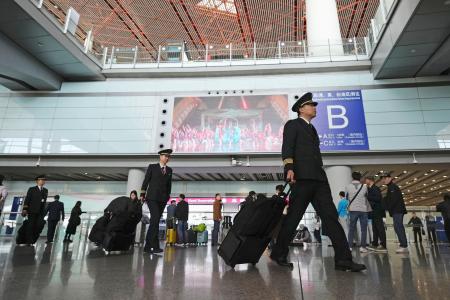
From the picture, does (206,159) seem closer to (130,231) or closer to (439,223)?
(130,231)

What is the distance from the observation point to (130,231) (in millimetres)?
5887

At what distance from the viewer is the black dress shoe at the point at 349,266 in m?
2.94

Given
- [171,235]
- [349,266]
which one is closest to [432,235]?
[171,235]

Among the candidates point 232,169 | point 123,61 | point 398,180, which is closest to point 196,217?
point 232,169

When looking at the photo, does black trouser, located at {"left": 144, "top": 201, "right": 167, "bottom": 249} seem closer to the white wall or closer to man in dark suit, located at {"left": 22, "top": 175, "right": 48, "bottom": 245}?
man in dark suit, located at {"left": 22, "top": 175, "right": 48, "bottom": 245}

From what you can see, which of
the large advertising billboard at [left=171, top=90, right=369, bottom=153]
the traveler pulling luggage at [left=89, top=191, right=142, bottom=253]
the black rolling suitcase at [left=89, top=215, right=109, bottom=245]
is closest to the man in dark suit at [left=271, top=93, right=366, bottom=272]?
the traveler pulling luggage at [left=89, top=191, right=142, bottom=253]

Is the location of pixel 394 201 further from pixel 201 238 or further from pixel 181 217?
pixel 201 238

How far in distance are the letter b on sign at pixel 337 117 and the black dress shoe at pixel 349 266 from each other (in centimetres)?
1077

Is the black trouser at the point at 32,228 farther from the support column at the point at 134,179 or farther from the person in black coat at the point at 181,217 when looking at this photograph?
the support column at the point at 134,179

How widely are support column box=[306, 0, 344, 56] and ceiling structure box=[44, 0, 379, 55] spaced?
9.82m

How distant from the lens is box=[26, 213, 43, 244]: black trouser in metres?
7.95

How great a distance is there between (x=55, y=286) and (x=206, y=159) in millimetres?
11524

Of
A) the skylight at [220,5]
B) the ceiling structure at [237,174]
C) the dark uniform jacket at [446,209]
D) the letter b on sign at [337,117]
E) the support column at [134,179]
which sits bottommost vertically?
the dark uniform jacket at [446,209]

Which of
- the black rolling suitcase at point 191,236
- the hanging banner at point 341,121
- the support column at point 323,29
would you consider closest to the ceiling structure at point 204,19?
the support column at point 323,29
